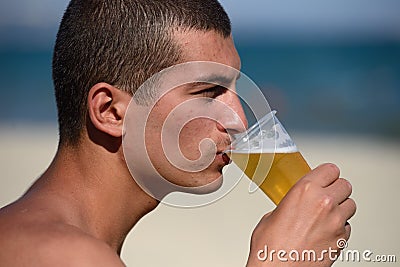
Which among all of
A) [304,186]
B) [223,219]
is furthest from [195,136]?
[223,219]

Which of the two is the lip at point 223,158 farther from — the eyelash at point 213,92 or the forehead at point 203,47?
the forehead at point 203,47

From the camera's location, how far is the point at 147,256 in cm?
679

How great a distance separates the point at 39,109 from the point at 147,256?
47.1 feet

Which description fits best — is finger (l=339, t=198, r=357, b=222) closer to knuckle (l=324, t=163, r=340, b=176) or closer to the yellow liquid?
knuckle (l=324, t=163, r=340, b=176)

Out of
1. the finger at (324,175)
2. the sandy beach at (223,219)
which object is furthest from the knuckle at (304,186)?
the sandy beach at (223,219)

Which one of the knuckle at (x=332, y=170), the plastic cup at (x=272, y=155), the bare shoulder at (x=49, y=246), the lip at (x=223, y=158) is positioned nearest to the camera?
the bare shoulder at (x=49, y=246)

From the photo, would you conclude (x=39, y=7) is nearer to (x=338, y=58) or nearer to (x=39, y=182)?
(x=338, y=58)

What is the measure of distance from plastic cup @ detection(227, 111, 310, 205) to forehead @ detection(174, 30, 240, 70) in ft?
0.81

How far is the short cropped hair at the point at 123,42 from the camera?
7.95 ft

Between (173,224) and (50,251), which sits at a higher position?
(50,251)

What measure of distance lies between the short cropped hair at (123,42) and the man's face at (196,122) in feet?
0.17

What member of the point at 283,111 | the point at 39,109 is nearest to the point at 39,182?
the point at 39,109

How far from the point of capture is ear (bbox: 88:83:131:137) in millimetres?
2373

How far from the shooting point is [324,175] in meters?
2.10
